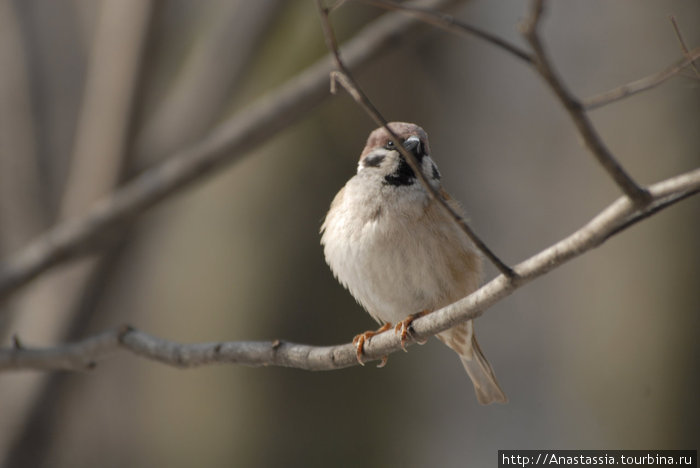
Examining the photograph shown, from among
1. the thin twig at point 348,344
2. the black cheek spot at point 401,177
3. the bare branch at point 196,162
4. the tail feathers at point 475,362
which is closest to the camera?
the thin twig at point 348,344

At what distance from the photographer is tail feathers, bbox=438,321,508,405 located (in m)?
3.32

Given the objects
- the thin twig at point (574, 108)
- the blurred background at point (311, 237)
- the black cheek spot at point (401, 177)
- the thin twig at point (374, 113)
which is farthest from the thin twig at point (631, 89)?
the blurred background at point (311, 237)

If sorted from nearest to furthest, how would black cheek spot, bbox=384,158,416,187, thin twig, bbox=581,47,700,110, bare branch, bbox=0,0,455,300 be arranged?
→ thin twig, bbox=581,47,700,110 < black cheek spot, bbox=384,158,416,187 < bare branch, bbox=0,0,455,300

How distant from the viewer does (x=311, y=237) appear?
589 cm

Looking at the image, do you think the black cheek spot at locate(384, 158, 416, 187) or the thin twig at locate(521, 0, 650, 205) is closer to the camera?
the thin twig at locate(521, 0, 650, 205)

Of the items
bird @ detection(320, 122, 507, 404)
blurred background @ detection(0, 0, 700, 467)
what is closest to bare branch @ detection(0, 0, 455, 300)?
blurred background @ detection(0, 0, 700, 467)

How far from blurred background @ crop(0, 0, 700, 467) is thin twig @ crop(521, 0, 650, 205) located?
2.65 metres

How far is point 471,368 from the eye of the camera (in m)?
3.50

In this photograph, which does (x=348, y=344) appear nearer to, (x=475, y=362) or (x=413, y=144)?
(x=413, y=144)

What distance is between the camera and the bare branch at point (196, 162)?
4.46m

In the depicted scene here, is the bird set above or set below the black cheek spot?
below

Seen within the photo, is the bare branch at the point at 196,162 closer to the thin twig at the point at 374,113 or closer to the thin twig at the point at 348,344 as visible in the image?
the thin twig at the point at 348,344

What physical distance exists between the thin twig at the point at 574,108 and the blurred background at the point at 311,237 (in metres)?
2.65

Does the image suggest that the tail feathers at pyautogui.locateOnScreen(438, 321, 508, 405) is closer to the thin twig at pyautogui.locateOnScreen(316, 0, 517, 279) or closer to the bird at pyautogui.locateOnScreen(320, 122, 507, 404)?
the bird at pyautogui.locateOnScreen(320, 122, 507, 404)
